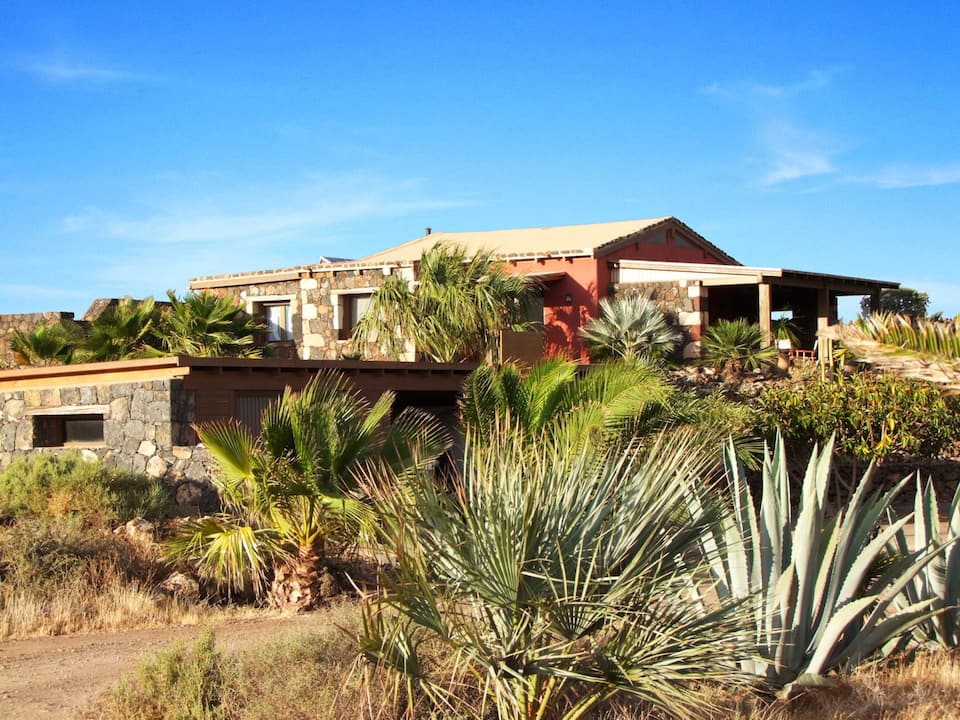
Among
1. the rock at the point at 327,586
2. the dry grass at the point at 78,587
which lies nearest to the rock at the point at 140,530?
the dry grass at the point at 78,587

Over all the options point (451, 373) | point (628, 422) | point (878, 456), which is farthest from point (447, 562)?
point (878, 456)

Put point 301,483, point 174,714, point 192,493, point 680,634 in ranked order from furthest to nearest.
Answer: point 192,493 < point 301,483 < point 174,714 < point 680,634

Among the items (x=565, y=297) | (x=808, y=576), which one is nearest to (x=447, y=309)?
(x=565, y=297)

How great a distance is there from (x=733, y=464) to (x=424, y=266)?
616 inches

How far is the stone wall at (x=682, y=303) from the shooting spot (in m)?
23.9

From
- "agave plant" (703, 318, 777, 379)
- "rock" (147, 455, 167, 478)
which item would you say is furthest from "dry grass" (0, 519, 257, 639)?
"agave plant" (703, 318, 777, 379)

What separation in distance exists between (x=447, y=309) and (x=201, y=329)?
4.69 metres

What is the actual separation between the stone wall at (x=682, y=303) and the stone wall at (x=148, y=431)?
13.3 m

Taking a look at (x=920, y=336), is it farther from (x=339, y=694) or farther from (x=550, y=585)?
(x=339, y=694)

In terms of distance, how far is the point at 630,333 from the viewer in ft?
75.7

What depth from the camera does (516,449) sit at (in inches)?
218

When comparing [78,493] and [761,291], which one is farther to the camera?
[761,291]

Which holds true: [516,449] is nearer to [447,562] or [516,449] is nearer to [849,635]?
[447,562]

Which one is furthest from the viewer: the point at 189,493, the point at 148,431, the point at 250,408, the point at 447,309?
the point at 447,309
